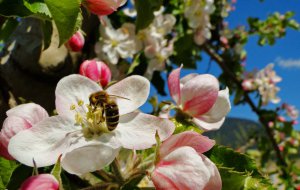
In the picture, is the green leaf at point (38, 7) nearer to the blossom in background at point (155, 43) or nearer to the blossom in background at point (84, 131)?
the blossom in background at point (84, 131)

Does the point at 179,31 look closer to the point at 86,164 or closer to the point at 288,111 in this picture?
the point at 288,111

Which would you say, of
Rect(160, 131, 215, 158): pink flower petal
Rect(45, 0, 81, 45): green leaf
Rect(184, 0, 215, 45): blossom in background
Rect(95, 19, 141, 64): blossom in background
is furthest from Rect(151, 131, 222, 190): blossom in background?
Rect(184, 0, 215, 45): blossom in background

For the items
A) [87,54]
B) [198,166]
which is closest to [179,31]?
[87,54]

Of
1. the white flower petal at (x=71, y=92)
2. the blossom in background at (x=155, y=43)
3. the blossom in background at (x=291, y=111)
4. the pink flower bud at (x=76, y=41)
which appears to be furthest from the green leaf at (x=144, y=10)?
the blossom in background at (x=291, y=111)

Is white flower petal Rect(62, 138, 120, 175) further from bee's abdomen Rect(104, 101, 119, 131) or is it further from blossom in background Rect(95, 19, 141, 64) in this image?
blossom in background Rect(95, 19, 141, 64)

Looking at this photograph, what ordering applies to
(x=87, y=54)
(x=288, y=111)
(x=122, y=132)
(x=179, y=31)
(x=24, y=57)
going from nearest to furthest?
1. (x=122, y=132)
2. (x=24, y=57)
3. (x=87, y=54)
4. (x=179, y=31)
5. (x=288, y=111)
